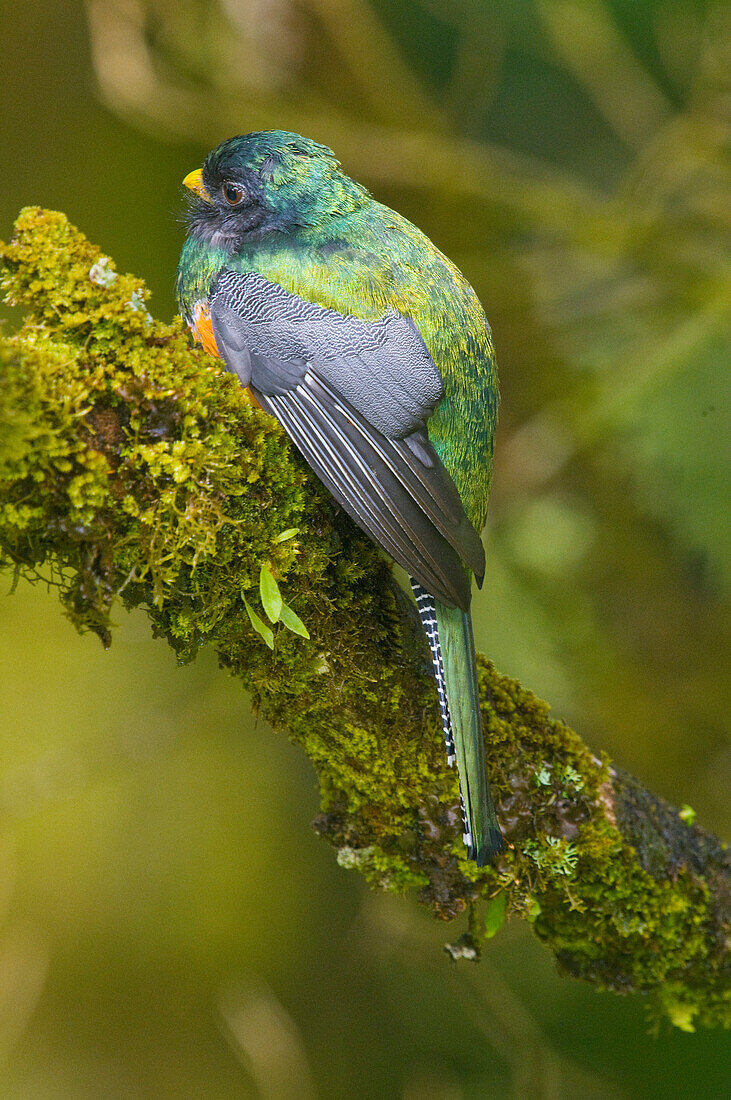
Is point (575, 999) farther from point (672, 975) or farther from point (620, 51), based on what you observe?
point (620, 51)

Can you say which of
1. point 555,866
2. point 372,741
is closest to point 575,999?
point 555,866

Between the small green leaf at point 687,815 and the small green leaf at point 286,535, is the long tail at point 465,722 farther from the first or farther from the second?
the small green leaf at point 687,815

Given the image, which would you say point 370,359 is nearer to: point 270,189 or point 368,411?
point 368,411

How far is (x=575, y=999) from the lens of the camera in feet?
15.6

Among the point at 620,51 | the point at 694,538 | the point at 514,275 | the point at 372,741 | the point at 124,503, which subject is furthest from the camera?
the point at 514,275

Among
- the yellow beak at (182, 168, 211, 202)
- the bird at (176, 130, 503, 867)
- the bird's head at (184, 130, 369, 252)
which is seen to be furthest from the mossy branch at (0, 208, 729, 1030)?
the yellow beak at (182, 168, 211, 202)

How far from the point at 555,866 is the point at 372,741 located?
22.2 inches

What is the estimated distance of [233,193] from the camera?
3.15 m

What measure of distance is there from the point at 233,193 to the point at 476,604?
2.10 m

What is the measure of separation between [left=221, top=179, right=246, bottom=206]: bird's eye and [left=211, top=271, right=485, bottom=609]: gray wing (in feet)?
1.52

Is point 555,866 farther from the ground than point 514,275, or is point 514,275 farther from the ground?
point 514,275

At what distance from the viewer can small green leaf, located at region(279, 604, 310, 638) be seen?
2176 mm

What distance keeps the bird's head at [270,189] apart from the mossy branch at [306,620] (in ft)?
3.14

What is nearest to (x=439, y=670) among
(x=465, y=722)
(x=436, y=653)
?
(x=436, y=653)
